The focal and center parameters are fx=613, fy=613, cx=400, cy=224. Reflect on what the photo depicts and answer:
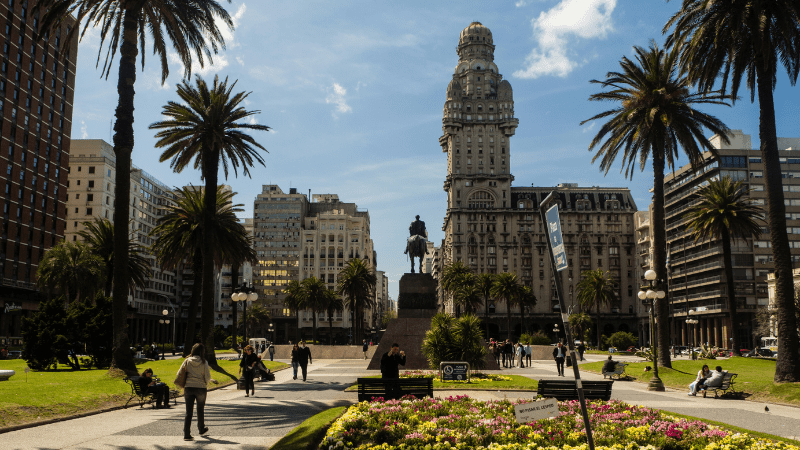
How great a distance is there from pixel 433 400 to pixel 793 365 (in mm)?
15972

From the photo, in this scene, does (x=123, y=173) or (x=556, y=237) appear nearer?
(x=556, y=237)

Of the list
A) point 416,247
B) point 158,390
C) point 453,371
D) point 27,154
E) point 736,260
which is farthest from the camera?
point 736,260

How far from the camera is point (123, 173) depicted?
1032 inches

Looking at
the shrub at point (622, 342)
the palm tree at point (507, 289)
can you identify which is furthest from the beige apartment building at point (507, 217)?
the shrub at point (622, 342)

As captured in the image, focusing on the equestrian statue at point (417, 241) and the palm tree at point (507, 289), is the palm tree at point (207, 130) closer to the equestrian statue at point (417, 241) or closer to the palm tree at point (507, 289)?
the equestrian statue at point (417, 241)

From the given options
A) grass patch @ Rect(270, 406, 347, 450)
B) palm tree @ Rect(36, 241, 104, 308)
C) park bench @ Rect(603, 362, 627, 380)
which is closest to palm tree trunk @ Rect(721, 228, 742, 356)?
park bench @ Rect(603, 362, 627, 380)

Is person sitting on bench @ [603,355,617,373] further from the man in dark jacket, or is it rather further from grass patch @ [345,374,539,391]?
the man in dark jacket

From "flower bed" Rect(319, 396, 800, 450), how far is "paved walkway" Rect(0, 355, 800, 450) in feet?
6.50

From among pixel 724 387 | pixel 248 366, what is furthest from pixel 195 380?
pixel 724 387

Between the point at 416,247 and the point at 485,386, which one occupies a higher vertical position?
the point at 416,247

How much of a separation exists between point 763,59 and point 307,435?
23782mm

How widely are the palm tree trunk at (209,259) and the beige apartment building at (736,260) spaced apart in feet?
235

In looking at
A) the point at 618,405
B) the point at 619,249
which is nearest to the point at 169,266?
the point at 618,405

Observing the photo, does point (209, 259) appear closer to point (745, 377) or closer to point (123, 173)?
point (123, 173)
